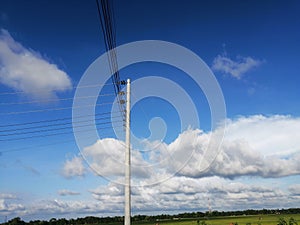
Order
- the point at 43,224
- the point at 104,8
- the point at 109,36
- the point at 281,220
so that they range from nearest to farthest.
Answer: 1. the point at 104,8
2. the point at 109,36
3. the point at 281,220
4. the point at 43,224

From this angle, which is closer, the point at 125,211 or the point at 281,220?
the point at 125,211

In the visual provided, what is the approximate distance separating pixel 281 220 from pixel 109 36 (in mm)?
19618

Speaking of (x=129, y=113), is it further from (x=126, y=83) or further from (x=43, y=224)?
(x=43, y=224)

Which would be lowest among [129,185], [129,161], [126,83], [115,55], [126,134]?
[129,185]

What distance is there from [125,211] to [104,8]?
52.8 ft

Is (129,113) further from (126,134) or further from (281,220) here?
A: (281,220)

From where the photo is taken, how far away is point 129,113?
26234 mm

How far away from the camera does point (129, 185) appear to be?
2334 cm

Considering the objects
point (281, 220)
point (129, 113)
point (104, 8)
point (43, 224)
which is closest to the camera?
point (104, 8)

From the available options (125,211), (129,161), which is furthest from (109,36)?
(125,211)

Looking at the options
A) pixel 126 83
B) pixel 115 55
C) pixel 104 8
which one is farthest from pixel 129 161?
pixel 104 8

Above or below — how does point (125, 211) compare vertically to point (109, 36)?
below

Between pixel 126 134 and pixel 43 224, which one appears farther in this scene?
pixel 43 224

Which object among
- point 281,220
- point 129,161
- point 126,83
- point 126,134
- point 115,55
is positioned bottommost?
point 281,220
